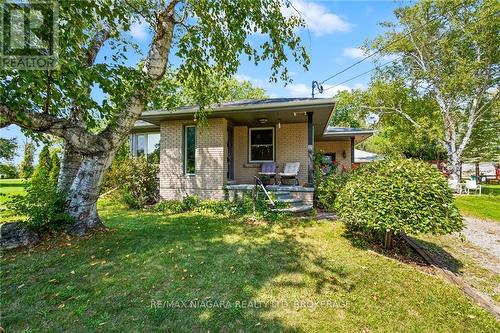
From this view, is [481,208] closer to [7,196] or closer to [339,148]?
[339,148]

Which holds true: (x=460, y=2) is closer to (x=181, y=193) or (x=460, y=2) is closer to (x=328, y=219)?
(x=328, y=219)

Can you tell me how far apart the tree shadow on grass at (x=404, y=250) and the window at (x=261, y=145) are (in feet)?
17.2

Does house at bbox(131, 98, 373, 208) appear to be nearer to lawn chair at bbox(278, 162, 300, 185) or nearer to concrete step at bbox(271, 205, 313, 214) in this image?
lawn chair at bbox(278, 162, 300, 185)

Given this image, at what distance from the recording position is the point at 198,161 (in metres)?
9.17

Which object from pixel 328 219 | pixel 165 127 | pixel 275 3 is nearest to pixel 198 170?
pixel 165 127

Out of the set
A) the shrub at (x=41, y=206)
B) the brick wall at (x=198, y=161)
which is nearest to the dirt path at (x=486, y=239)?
the brick wall at (x=198, y=161)

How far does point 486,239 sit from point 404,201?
3.98m

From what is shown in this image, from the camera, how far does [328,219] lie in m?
7.05

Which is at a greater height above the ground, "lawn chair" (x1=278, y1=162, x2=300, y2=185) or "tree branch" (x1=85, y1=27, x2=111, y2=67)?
"tree branch" (x1=85, y1=27, x2=111, y2=67)

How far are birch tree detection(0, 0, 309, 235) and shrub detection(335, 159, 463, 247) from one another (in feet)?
13.6

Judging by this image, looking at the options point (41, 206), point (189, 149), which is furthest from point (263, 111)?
point (41, 206)

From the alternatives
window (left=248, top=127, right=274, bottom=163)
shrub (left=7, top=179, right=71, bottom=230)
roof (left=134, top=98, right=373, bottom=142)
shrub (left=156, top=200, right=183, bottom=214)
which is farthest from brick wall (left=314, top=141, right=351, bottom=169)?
shrub (left=7, top=179, right=71, bottom=230)

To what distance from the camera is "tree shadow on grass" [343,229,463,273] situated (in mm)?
4605

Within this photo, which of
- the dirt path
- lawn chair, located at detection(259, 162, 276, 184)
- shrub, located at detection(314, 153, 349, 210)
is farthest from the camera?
lawn chair, located at detection(259, 162, 276, 184)
